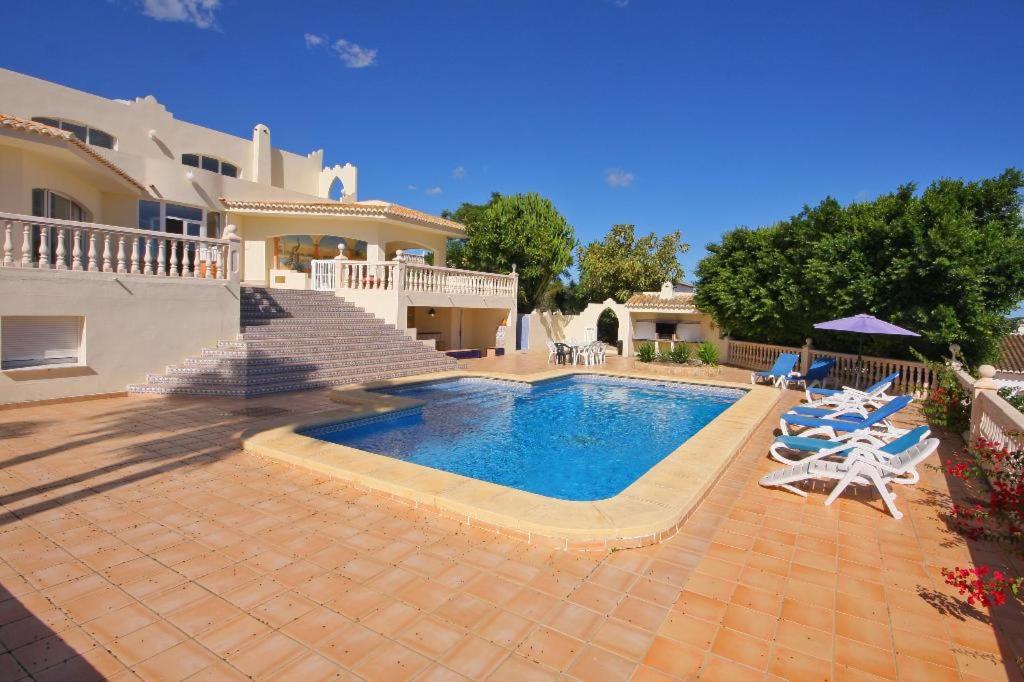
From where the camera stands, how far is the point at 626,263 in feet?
117

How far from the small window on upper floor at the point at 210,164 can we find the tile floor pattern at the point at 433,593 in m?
20.3

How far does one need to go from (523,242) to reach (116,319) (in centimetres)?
1826

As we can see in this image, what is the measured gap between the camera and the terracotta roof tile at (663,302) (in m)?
27.9

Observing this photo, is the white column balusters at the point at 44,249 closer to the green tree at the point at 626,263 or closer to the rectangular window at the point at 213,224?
the rectangular window at the point at 213,224

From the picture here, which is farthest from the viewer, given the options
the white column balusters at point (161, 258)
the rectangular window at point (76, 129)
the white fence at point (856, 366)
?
the rectangular window at point (76, 129)

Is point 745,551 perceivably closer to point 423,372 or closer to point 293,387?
point 293,387

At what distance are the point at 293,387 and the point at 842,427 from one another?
35.3ft

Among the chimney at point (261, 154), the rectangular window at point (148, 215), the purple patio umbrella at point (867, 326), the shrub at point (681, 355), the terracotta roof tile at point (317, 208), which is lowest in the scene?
the shrub at point (681, 355)

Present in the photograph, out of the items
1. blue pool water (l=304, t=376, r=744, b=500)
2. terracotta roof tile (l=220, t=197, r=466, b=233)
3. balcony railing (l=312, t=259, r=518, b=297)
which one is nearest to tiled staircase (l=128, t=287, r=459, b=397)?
balcony railing (l=312, t=259, r=518, b=297)

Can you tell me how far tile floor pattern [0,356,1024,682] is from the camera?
309cm

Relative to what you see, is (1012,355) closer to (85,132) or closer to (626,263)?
(626,263)

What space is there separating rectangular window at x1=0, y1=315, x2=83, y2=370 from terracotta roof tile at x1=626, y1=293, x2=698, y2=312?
945 inches

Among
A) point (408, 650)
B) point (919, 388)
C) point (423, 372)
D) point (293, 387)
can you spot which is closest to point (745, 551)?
point (408, 650)

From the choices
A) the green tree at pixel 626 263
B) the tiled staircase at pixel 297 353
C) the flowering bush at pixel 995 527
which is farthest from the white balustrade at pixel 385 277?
the green tree at pixel 626 263
